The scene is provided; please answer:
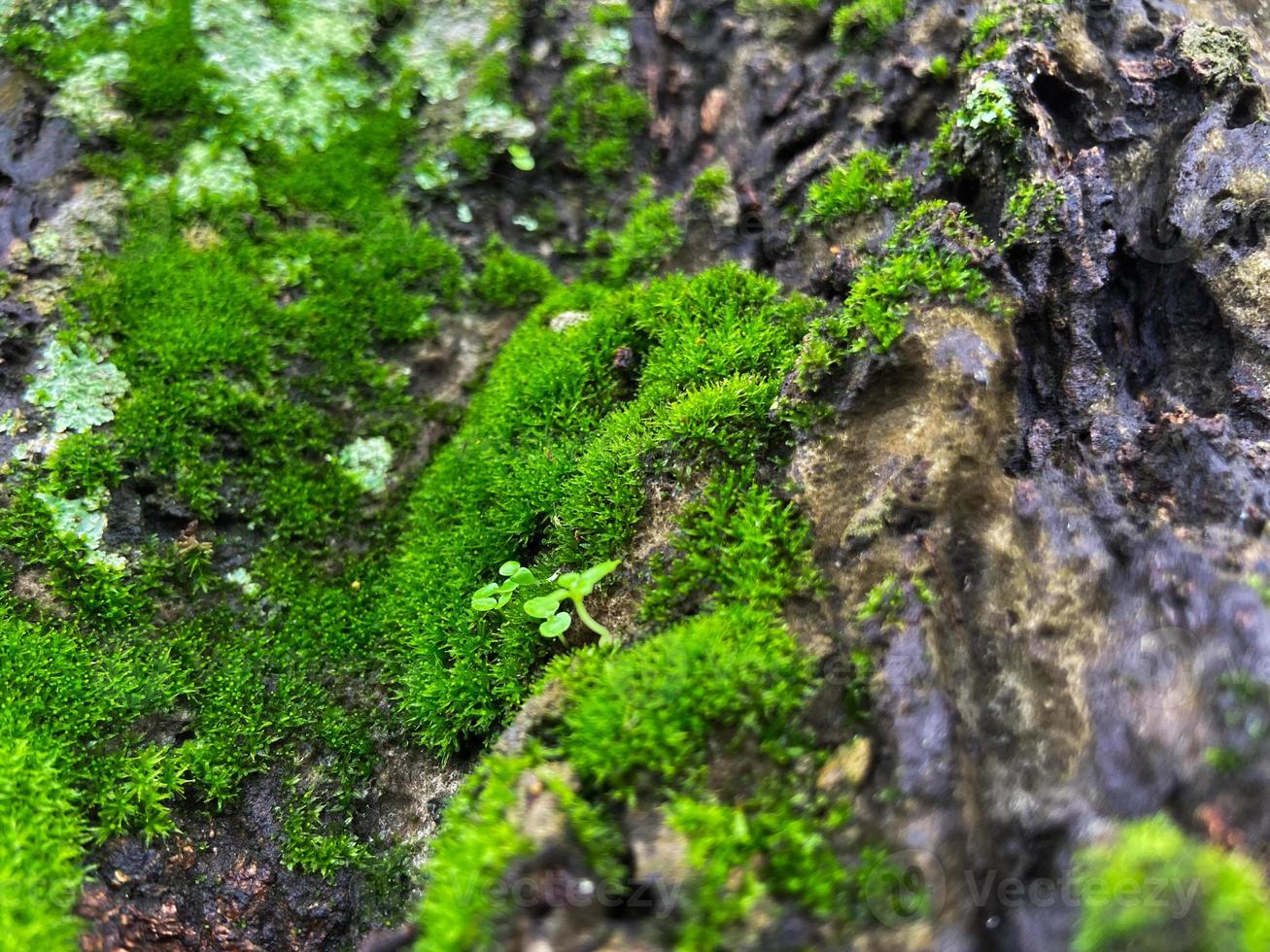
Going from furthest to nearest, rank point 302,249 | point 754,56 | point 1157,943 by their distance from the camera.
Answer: point 754,56 → point 302,249 → point 1157,943

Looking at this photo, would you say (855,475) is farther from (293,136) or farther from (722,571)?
(293,136)

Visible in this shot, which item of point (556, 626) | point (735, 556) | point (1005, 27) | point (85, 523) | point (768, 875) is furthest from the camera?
point (1005, 27)

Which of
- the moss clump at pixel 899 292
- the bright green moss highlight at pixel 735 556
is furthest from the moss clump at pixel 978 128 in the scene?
the bright green moss highlight at pixel 735 556

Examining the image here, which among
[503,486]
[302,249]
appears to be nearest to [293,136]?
[302,249]

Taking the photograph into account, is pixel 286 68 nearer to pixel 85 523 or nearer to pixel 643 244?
pixel 643 244

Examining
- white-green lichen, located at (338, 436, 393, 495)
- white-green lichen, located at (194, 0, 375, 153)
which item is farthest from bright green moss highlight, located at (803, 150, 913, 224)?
white-green lichen, located at (194, 0, 375, 153)

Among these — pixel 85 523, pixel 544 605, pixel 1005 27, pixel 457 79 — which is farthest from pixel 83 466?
pixel 1005 27
